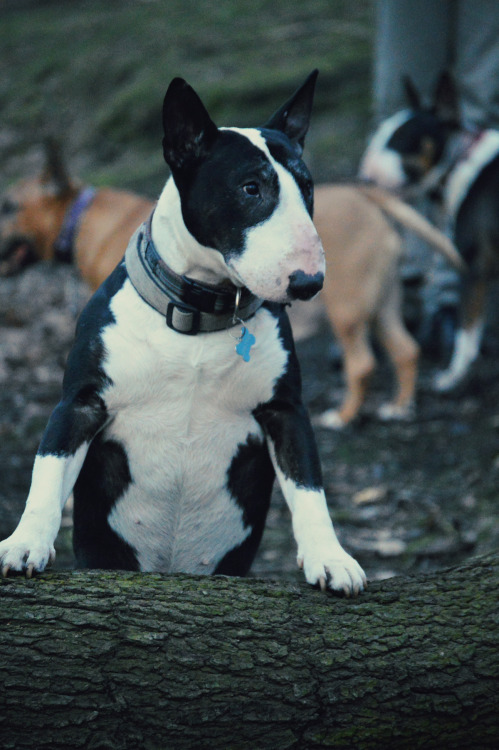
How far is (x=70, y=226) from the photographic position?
5.26 metres

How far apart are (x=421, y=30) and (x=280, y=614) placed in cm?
554

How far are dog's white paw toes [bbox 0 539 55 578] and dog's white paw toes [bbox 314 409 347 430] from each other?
372cm

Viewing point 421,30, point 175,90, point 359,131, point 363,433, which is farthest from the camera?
point 359,131

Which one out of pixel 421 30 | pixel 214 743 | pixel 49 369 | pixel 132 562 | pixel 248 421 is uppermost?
pixel 421 30

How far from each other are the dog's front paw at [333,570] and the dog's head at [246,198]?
0.55 m

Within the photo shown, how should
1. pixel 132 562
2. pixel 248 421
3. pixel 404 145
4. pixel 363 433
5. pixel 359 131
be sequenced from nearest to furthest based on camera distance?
pixel 248 421
pixel 132 562
pixel 363 433
pixel 404 145
pixel 359 131

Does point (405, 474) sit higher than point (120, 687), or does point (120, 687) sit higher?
point (405, 474)

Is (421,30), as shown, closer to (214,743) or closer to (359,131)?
(359,131)

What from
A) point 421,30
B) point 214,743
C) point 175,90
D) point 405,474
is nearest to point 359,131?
point 421,30

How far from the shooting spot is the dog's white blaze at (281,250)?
71.6 inches

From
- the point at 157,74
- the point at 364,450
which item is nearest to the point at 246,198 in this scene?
the point at 364,450

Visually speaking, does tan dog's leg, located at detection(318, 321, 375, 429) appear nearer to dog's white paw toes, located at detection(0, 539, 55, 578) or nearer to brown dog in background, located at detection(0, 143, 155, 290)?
brown dog in background, located at detection(0, 143, 155, 290)

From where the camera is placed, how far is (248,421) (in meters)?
2.15

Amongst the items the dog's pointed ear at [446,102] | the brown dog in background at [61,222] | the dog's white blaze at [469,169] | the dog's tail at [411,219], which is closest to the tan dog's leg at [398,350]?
the dog's tail at [411,219]
